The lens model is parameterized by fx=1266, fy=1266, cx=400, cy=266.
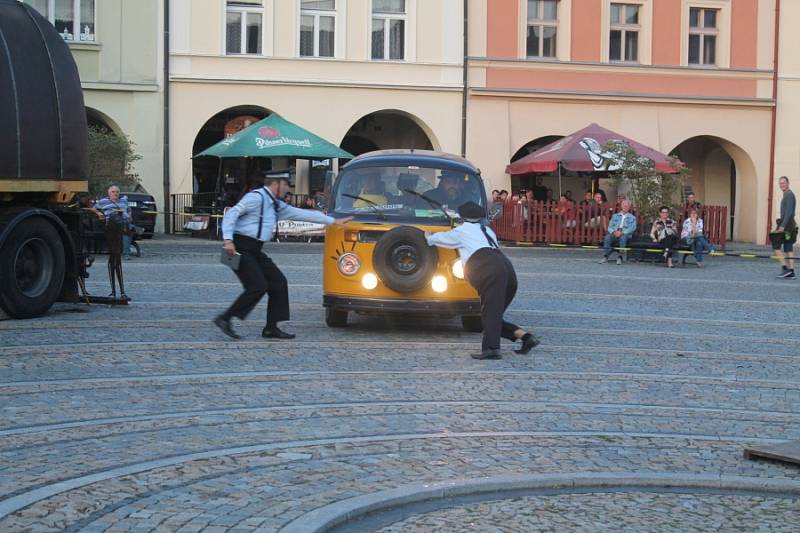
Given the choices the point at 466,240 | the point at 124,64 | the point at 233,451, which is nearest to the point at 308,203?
the point at 124,64

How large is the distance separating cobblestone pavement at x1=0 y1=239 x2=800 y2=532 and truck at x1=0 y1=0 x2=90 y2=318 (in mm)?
468

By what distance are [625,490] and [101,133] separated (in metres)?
25.6

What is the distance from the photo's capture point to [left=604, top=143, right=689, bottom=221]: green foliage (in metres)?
29.5

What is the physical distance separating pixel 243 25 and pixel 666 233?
1375 centimetres

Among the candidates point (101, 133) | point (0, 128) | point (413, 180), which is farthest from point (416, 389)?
point (101, 133)

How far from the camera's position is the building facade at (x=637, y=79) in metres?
36.1

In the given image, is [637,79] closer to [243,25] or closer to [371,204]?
[243,25]

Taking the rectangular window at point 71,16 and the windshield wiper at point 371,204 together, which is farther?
the rectangular window at point 71,16

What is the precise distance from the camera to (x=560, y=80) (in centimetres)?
3647

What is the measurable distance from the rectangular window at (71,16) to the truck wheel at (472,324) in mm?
22154

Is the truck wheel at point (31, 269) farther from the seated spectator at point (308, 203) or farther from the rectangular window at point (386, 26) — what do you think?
the rectangular window at point (386, 26)

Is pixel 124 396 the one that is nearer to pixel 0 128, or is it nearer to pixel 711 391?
pixel 711 391

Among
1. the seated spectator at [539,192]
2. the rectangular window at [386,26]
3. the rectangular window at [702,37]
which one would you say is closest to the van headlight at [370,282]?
the rectangular window at [386,26]

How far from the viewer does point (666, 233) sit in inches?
1085
